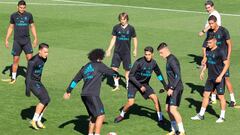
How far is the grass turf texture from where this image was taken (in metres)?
15.2

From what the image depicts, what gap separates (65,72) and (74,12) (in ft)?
55.3

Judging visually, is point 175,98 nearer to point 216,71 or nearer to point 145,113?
point 216,71

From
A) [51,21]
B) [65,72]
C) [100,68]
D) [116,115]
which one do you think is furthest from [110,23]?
[100,68]

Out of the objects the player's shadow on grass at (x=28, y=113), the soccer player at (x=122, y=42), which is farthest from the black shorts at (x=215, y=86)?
the player's shadow on grass at (x=28, y=113)

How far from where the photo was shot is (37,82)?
48.9 feet

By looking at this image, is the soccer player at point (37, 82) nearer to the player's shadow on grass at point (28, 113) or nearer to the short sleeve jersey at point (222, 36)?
the player's shadow on grass at point (28, 113)

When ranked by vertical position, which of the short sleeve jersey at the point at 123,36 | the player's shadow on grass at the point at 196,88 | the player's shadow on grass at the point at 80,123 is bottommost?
the player's shadow on grass at the point at 80,123

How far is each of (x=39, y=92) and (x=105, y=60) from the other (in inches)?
343

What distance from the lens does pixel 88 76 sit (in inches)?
527

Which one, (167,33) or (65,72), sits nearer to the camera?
(65,72)

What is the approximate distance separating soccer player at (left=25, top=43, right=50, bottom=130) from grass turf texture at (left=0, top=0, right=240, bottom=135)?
0.36 m

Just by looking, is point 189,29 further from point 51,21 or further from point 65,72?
point 65,72

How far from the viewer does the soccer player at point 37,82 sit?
14.6 meters

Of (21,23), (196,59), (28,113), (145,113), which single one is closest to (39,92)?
(28,113)
